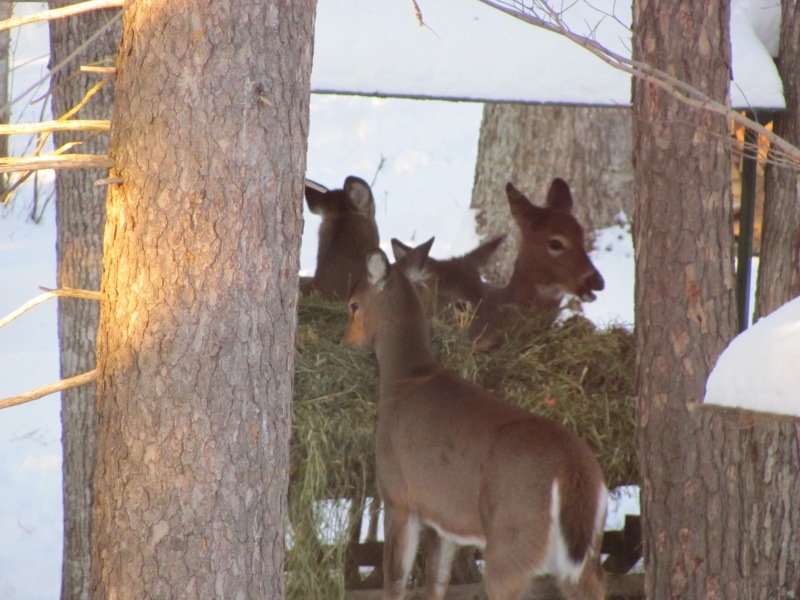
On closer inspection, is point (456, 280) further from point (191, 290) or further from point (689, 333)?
point (191, 290)

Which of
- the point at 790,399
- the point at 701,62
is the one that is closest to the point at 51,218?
the point at 701,62

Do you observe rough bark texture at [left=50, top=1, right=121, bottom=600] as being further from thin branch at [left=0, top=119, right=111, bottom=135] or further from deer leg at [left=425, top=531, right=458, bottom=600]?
thin branch at [left=0, top=119, right=111, bottom=135]

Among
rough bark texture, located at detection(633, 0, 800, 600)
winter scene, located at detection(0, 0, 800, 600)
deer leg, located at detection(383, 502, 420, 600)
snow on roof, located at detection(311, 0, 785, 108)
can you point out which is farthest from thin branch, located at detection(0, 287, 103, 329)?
rough bark texture, located at detection(633, 0, 800, 600)

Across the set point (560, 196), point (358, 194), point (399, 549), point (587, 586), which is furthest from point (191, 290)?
point (560, 196)

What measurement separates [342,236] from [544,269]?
4.95ft

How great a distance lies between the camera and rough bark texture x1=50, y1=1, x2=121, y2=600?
218 inches

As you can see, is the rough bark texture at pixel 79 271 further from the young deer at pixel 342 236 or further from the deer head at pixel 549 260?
the deer head at pixel 549 260

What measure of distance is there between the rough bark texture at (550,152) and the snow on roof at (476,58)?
5772mm

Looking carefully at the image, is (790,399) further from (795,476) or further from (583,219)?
(583,219)

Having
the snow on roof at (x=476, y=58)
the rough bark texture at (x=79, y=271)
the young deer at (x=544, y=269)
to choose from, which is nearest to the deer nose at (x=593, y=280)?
the young deer at (x=544, y=269)

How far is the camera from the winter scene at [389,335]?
3500mm

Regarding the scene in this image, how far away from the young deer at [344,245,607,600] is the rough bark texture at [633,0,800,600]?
556 millimetres

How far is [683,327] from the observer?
531cm

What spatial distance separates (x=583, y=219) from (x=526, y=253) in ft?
16.8
